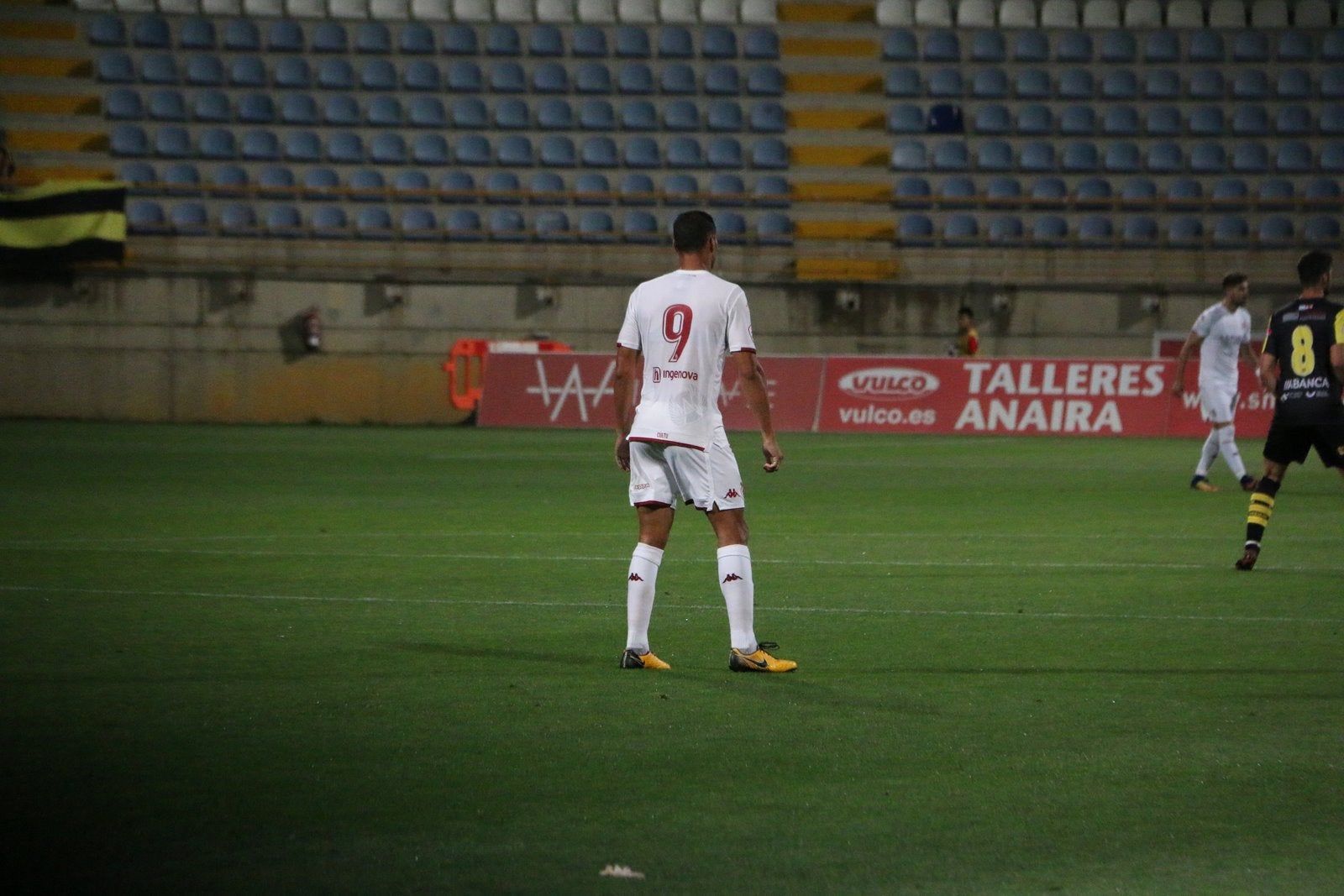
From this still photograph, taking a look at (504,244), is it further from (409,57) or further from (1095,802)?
(1095,802)

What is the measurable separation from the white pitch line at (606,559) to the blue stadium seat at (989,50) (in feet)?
85.9

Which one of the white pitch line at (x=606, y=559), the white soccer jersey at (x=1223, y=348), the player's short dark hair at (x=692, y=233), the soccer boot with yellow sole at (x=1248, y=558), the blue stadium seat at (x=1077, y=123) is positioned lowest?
the white pitch line at (x=606, y=559)

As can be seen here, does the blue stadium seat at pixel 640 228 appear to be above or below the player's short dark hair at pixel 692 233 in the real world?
above

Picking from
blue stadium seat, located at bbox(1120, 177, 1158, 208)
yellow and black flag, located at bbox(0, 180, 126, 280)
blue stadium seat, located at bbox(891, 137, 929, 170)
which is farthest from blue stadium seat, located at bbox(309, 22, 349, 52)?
blue stadium seat, located at bbox(1120, 177, 1158, 208)

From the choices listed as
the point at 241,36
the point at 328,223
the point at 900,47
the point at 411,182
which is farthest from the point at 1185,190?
the point at 241,36

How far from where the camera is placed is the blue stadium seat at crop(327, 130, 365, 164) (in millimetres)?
34281

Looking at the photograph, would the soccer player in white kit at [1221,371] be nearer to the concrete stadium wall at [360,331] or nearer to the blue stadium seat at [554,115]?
the concrete stadium wall at [360,331]

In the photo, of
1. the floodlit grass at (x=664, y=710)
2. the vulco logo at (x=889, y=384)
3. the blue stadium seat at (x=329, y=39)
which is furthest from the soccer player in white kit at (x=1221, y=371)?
the blue stadium seat at (x=329, y=39)

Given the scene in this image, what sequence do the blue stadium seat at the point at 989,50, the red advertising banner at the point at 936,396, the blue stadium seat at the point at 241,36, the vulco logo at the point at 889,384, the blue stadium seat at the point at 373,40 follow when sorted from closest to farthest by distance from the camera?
the red advertising banner at the point at 936,396, the vulco logo at the point at 889,384, the blue stadium seat at the point at 241,36, the blue stadium seat at the point at 373,40, the blue stadium seat at the point at 989,50

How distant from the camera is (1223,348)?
18.8 m

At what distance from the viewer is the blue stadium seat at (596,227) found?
33.0 m

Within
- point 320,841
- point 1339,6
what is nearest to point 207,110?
point 1339,6

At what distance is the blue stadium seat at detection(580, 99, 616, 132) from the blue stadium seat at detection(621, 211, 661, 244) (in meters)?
2.48

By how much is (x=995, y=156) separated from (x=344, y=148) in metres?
12.9
